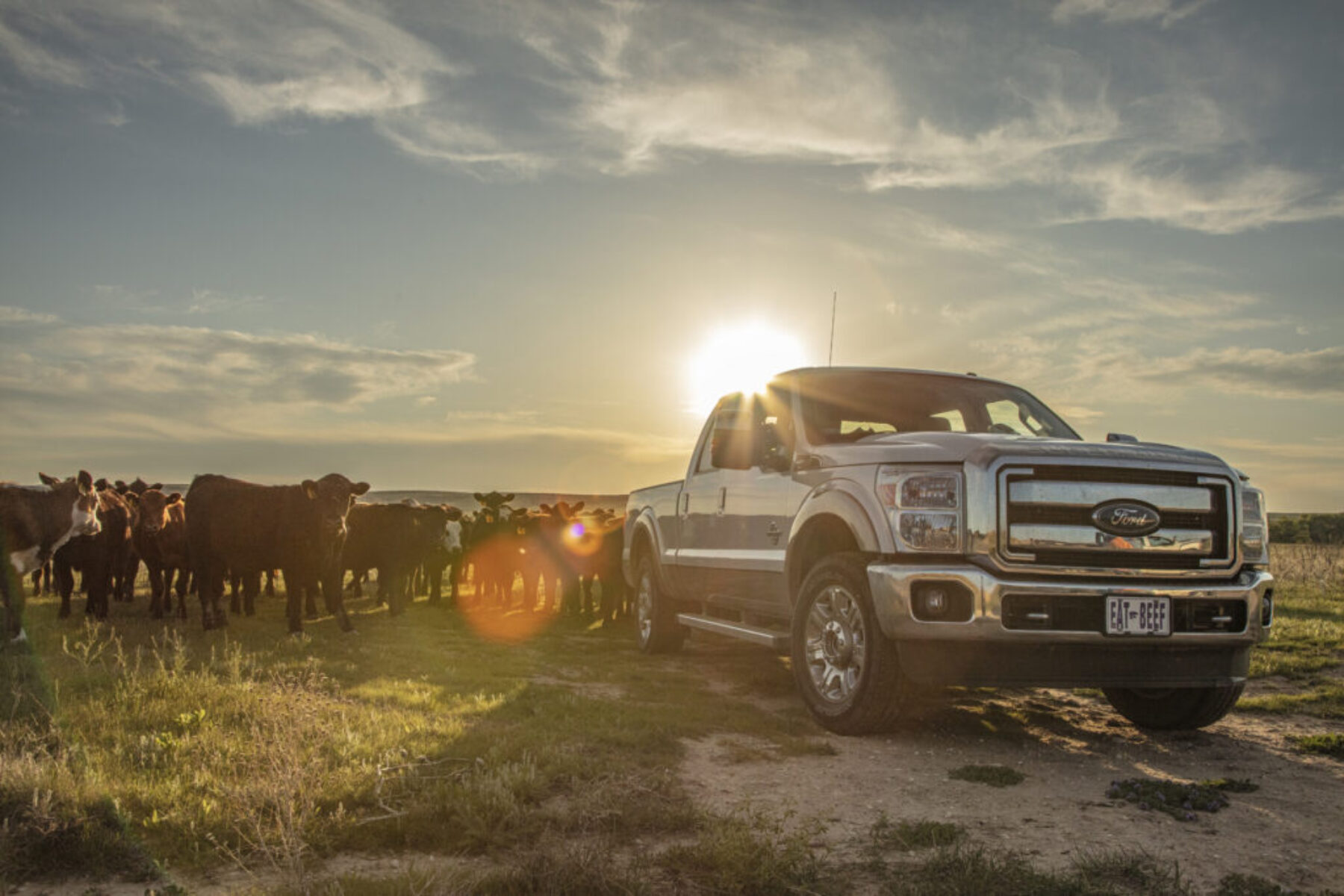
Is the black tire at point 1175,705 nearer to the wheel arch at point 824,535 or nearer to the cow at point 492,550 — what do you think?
the wheel arch at point 824,535

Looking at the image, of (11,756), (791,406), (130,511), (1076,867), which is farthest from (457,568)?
(1076,867)

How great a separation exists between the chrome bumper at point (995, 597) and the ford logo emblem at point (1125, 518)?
0.34m

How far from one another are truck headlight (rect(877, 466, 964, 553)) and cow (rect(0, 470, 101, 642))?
945 cm

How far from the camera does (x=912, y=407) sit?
886cm

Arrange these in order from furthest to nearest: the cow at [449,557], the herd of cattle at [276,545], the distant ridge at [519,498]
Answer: the distant ridge at [519,498]
the cow at [449,557]
the herd of cattle at [276,545]

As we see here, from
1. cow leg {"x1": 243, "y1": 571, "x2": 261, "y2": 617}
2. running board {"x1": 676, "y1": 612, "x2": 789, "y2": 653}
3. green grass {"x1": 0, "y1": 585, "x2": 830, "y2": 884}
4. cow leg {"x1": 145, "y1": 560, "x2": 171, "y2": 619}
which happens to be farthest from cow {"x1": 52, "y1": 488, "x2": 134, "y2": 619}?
running board {"x1": 676, "y1": 612, "x2": 789, "y2": 653}

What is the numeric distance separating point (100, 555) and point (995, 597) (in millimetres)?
12265

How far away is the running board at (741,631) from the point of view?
7.76 m

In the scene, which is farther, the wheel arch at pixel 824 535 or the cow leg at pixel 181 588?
the cow leg at pixel 181 588

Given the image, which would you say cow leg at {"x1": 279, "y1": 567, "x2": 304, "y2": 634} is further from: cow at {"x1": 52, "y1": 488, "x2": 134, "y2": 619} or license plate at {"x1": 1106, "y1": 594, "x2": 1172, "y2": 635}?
Result: license plate at {"x1": 1106, "y1": 594, "x2": 1172, "y2": 635}

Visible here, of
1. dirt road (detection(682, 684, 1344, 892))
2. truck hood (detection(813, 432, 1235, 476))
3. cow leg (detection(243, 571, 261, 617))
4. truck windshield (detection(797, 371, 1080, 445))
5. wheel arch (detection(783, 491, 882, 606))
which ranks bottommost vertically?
dirt road (detection(682, 684, 1344, 892))

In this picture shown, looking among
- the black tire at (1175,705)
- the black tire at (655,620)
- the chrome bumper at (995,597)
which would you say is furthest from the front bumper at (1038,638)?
the black tire at (655,620)

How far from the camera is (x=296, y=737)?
5.23 metres

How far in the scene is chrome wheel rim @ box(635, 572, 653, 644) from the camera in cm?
1158
